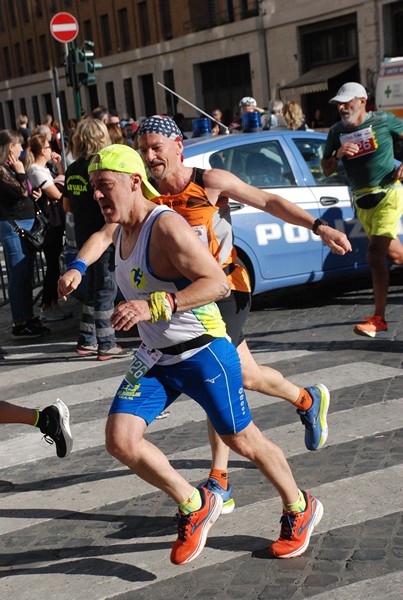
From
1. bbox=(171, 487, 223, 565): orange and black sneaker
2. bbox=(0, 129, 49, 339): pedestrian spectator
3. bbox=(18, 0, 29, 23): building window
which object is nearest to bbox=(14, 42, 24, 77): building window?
bbox=(18, 0, 29, 23): building window

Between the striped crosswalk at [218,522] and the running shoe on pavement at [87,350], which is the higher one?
the striped crosswalk at [218,522]

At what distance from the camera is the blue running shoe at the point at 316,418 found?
15.7 ft

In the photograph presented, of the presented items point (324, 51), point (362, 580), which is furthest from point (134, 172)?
point (324, 51)

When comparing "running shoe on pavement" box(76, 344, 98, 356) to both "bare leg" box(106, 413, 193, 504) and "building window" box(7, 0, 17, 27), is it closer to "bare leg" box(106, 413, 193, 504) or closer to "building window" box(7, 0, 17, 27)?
"bare leg" box(106, 413, 193, 504)

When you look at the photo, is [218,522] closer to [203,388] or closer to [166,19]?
[203,388]

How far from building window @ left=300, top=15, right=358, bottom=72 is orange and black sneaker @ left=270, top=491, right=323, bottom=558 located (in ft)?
108

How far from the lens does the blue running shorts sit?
384cm

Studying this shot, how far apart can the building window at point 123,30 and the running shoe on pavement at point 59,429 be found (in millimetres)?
49913

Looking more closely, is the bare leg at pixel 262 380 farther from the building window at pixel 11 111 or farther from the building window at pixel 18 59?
the building window at pixel 11 111

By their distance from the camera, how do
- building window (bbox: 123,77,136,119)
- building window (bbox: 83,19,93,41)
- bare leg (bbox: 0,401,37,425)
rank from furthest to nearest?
1. building window (bbox: 83,19,93,41)
2. building window (bbox: 123,77,136,119)
3. bare leg (bbox: 0,401,37,425)

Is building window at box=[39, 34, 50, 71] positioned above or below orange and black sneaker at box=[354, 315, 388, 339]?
above

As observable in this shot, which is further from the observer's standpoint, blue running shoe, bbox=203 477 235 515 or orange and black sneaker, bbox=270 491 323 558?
blue running shoe, bbox=203 477 235 515

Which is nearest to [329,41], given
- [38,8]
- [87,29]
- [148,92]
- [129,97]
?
[148,92]

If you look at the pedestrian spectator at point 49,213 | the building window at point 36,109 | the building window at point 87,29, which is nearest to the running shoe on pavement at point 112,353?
the pedestrian spectator at point 49,213
